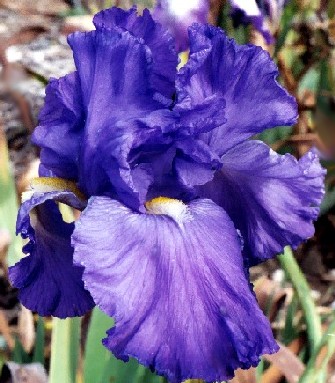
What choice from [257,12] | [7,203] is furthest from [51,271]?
[257,12]

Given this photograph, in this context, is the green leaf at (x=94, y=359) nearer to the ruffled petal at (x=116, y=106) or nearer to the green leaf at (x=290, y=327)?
the ruffled petal at (x=116, y=106)

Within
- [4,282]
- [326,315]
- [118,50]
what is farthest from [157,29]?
[4,282]

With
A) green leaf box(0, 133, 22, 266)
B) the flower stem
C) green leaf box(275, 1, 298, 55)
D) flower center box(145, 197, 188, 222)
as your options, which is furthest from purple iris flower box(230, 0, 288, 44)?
flower center box(145, 197, 188, 222)

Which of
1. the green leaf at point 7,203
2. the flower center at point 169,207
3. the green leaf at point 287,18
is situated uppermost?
the flower center at point 169,207

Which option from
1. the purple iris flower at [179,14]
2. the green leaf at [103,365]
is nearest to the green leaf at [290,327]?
the green leaf at [103,365]

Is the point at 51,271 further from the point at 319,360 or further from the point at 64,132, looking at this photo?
the point at 319,360

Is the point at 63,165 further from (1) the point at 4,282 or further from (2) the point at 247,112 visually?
(1) the point at 4,282
